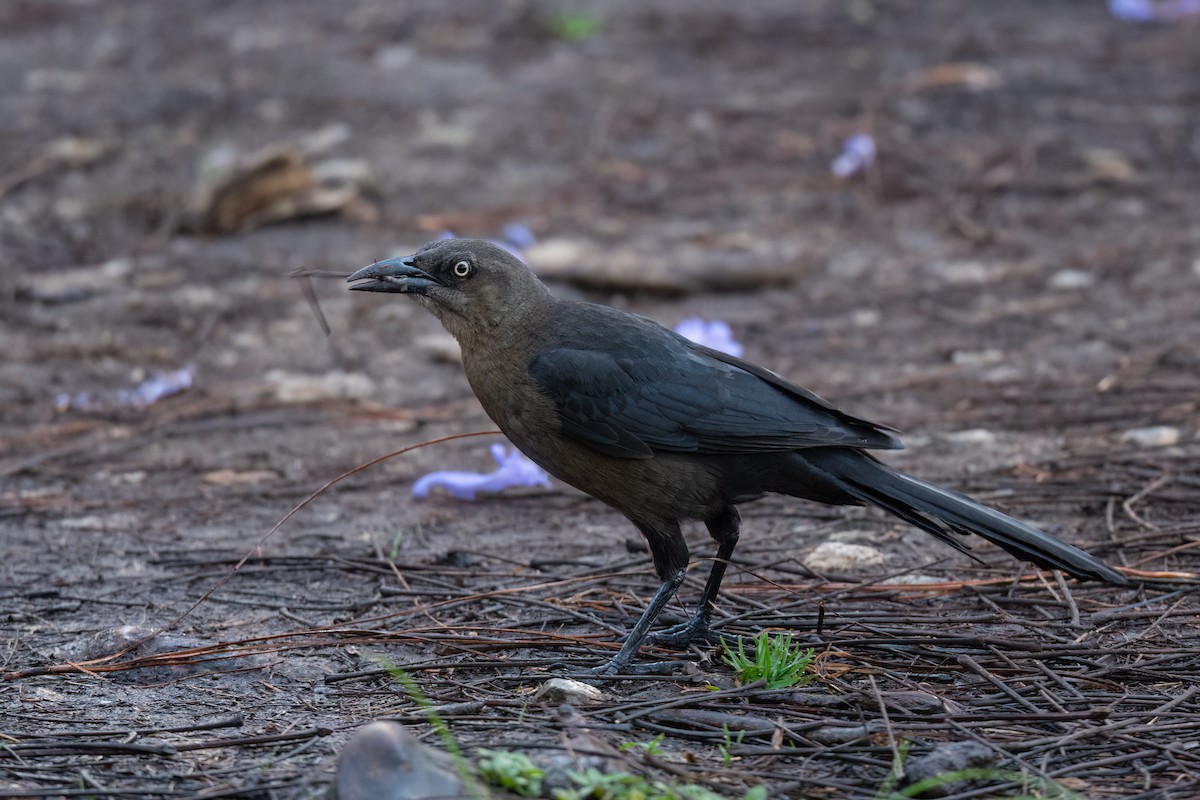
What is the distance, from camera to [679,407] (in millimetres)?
4145

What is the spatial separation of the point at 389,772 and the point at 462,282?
6.63 feet

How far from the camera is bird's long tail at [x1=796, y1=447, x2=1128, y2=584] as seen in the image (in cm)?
371

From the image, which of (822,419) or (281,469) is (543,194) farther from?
(822,419)

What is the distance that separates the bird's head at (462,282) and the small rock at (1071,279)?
421 centimetres

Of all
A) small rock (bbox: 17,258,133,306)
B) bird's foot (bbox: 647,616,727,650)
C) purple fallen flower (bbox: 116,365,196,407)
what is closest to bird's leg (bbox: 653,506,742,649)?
bird's foot (bbox: 647,616,727,650)

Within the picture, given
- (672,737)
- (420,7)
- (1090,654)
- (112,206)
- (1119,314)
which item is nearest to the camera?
(672,737)

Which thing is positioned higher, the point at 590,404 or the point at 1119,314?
the point at 590,404

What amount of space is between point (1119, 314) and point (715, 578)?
3890mm

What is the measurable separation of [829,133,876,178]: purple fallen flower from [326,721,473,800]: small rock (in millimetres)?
6759

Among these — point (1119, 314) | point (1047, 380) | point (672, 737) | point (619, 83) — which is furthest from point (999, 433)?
point (619, 83)

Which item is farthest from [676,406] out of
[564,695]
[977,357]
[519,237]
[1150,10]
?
[1150,10]

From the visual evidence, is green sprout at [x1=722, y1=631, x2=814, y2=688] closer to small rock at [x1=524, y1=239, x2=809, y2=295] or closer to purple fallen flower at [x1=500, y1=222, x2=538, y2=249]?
small rock at [x1=524, y1=239, x2=809, y2=295]

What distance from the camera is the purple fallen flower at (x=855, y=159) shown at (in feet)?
29.1

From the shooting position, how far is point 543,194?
340 inches
